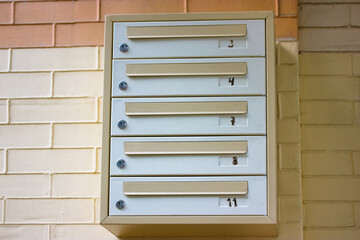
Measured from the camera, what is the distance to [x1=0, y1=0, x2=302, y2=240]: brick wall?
8.27 feet

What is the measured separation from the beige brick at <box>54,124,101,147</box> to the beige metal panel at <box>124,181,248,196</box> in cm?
47

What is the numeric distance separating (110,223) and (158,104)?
526 millimetres

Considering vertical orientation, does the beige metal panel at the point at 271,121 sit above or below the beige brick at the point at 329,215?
above

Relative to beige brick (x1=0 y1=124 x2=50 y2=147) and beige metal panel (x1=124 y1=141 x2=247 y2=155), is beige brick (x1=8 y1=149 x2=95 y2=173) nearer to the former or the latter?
beige brick (x1=0 y1=124 x2=50 y2=147)

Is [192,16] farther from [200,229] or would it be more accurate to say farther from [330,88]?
[200,229]

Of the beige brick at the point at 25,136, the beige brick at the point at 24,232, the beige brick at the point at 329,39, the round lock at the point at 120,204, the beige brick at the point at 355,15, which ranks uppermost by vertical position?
the beige brick at the point at 355,15

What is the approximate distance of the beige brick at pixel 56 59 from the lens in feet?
8.66

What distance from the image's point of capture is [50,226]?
2527 mm

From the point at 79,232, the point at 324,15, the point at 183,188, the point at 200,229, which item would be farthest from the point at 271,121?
the point at 79,232

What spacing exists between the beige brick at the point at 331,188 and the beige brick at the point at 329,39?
2.12 ft

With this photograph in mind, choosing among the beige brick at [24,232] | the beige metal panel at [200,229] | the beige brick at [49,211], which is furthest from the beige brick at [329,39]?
the beige brick at [24,232]

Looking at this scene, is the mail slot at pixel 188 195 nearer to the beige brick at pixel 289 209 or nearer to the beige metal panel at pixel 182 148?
the beige metal panel at pixel 182 148

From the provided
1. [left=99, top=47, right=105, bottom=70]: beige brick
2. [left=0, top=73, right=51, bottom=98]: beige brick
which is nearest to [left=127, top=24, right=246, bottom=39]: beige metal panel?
[left=99, top=47, right=105, bottom=70]: beige brick

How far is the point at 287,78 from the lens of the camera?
8.33 feet
